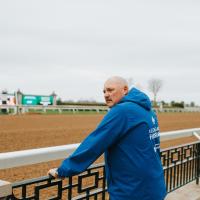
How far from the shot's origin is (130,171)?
2.10 meters

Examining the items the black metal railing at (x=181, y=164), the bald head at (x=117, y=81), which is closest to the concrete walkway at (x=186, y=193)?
the black metal railing at (x=181, y=164)

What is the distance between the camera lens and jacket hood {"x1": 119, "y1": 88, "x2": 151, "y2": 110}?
216cm

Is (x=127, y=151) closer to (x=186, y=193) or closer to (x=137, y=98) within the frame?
(x=137, y=98)

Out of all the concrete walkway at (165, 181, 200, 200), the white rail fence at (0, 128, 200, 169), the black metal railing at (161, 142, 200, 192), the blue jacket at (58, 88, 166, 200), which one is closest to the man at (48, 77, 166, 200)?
the blue jacket at (58, 88, 166, 200)

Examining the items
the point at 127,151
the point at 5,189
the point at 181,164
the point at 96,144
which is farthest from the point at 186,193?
the point at 5,189

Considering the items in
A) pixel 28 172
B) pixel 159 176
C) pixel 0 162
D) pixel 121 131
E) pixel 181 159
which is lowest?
pixel 28 172

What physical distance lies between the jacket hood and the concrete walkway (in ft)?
7.57

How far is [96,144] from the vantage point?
2006 mm

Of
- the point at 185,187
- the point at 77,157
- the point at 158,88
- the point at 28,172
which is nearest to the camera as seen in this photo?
the point at 77,157

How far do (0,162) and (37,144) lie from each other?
7933 millimetres

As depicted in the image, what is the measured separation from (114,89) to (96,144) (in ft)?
1.33

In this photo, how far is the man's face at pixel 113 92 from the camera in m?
2.21

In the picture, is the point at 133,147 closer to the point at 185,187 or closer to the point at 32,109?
the point at 185,187

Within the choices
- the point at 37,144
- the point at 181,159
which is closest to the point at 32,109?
the point at 37,144
